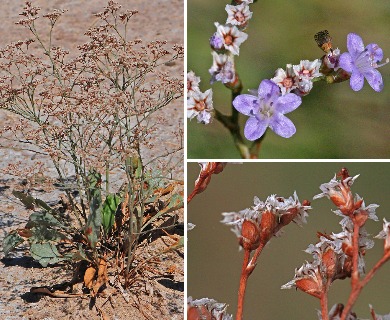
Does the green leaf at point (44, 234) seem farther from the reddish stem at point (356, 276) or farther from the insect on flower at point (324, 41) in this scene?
the reddish stem at point (356, 276)

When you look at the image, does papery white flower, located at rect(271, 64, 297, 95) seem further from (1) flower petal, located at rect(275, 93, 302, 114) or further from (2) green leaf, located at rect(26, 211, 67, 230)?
(2) green leaf, located at rect(26, 211, 67, 230)

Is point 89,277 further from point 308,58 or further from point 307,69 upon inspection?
point 308,58

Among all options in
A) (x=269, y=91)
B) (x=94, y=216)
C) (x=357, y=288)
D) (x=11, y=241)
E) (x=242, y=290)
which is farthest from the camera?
(x=11, y=241)

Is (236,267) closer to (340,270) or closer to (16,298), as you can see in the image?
(340,270)

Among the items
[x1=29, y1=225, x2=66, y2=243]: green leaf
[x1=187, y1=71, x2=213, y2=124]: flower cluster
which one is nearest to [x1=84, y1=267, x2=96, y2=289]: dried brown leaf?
[x1=29, y1=225, x2=66, y2=243]: green leaf

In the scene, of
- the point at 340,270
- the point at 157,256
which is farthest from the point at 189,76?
the point at 157,256

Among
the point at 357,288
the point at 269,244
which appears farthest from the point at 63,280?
the point at 357,288

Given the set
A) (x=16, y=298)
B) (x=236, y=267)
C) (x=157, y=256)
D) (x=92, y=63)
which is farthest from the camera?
(x=157, y=256)
